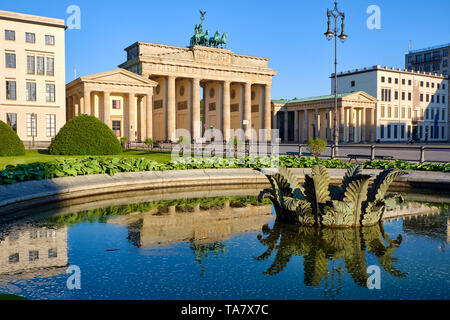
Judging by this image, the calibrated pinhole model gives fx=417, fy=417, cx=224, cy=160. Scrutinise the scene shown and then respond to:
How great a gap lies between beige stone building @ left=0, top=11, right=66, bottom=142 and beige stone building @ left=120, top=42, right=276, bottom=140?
1567 centimetres

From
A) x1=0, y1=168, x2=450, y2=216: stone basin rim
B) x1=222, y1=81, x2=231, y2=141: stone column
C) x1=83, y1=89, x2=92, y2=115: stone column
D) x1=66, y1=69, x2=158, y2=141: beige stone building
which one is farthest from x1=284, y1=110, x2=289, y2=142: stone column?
x1=0, y1=168, x2=450, y2=216: stone basin rim

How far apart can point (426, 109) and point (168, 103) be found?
2460 inches

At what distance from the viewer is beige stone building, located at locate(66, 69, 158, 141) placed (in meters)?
53.3

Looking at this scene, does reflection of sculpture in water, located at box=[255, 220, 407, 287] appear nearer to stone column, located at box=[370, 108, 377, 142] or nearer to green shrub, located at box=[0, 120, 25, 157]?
green shrub, located at box=[0, 120, 25, 157]

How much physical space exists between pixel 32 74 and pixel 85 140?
27.8m

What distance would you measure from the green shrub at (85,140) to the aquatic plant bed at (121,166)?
8.17m

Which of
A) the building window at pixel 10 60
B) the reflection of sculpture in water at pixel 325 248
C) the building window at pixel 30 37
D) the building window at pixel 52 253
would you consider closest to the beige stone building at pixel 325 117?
the building window at pixel 30 37

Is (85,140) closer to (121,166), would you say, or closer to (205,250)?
(121,166)

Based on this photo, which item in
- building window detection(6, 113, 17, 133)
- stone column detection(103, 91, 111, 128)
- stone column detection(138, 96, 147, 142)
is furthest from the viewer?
stone column detection(138, 96, 147, 142)

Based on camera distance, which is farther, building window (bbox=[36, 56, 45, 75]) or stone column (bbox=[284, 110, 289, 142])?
stone column (bbox=[284, 110, 289, 142])

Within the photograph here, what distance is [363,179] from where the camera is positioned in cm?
805
